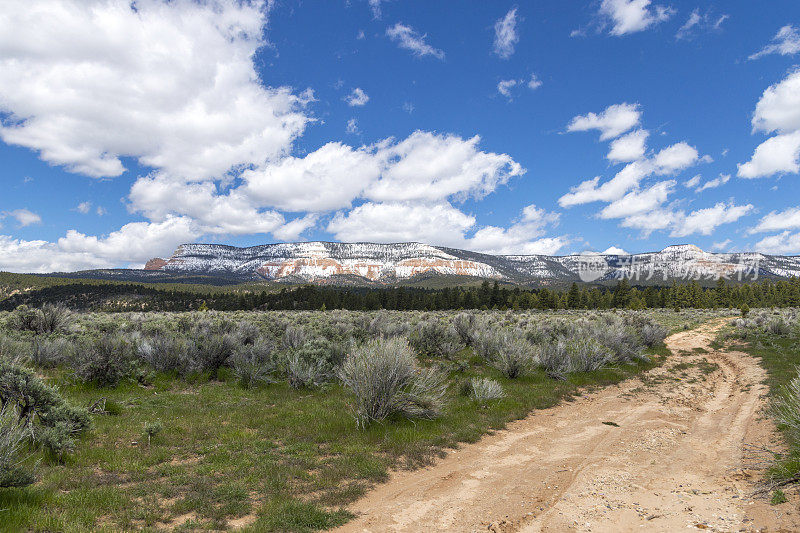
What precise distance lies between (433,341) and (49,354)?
15.8 m

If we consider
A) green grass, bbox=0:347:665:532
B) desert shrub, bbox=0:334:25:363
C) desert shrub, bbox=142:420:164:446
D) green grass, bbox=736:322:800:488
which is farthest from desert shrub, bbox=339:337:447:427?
desert shrub, bbox=0:334:25:363

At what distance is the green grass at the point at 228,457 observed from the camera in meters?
5.05

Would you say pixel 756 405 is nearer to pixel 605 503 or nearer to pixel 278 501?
pixel 605 503

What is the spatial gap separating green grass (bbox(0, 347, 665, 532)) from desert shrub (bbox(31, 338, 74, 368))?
1778 millimetres

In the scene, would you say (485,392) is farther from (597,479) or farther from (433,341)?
(433,341)

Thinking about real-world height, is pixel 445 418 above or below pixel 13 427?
below

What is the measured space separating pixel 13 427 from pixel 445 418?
8.15 m

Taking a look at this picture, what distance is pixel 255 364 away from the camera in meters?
14.1

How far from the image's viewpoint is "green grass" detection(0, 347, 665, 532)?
5047mm

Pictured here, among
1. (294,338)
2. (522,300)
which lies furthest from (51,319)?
(522,300)

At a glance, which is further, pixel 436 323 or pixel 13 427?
pixel 436 323

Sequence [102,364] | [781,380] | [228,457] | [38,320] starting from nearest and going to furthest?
[228,457] < [102,364] < [781,380] < [38,320]

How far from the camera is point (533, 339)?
2031 centimetres

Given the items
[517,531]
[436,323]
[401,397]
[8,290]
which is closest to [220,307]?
[436,323]
